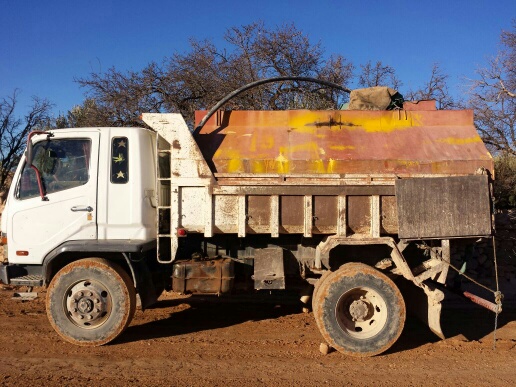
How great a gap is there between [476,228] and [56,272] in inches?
201

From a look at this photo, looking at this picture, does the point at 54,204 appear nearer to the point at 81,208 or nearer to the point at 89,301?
the point at 81,208

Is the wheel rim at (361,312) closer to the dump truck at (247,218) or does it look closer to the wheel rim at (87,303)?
the dump truck at (247,218)

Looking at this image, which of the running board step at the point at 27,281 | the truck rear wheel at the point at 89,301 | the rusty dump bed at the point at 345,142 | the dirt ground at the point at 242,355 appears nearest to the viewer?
the dirt ground at the point at 242,355

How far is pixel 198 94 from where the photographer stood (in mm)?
14422

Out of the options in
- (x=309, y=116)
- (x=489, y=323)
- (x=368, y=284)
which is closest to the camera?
(x=368, y=284)

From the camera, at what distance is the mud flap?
5242mm

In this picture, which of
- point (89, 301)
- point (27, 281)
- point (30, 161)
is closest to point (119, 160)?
point (30, 161)

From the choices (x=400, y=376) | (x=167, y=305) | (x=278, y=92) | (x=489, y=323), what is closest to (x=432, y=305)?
(x=400, y=376)

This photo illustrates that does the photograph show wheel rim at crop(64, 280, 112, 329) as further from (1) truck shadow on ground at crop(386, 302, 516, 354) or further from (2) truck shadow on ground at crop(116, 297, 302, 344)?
(1) truck shadow on ground at crop(386, 302, 516, 354)

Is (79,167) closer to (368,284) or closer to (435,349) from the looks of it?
(368,284)

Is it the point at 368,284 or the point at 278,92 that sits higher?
the point at 278,92

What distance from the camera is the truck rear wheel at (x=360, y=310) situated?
5215 mm

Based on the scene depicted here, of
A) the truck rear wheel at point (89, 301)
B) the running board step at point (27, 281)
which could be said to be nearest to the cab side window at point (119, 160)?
the truck rear wheel at point (89, 301)

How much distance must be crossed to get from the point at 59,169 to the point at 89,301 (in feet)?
5.42
